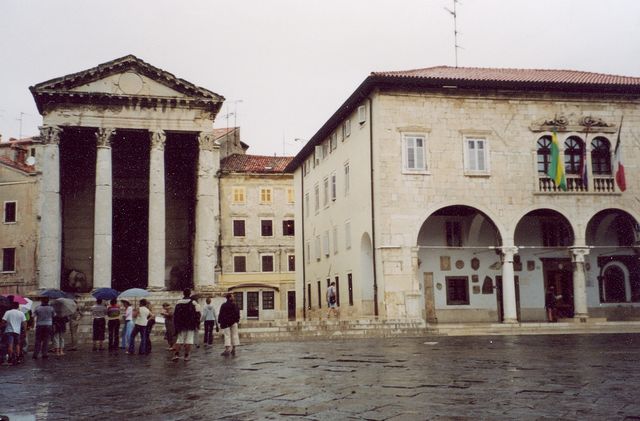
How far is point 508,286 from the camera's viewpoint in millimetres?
28859

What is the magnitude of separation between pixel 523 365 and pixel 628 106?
2119cm

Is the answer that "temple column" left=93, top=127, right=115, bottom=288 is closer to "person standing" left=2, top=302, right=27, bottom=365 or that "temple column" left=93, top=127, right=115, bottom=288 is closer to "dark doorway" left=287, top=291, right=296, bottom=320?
"person standing" left=2, top=302, right=27, bottom=365

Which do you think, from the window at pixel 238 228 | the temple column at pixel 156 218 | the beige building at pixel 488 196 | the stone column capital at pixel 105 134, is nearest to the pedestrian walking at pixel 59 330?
the temple column at pixel 156 218

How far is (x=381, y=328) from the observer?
24562mm

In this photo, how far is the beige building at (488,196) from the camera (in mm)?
28219

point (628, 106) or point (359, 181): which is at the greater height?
point (628, 106)

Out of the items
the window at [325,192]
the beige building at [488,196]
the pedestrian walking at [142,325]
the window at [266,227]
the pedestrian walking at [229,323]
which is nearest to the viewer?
the pedestrian walking at [229,323]

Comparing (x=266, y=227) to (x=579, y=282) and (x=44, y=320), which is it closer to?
(x=579, y=282)

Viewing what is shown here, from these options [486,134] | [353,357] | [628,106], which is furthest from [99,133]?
[628,106]

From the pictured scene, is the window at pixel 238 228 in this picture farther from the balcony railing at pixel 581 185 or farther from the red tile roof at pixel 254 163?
the balcony railing at pixel 581 185

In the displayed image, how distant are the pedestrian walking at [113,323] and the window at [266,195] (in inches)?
1299

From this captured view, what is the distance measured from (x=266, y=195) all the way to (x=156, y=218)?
76.0 feet

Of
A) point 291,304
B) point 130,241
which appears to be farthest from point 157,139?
point 291,304

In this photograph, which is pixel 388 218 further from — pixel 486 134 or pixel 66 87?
pixel 66 87
